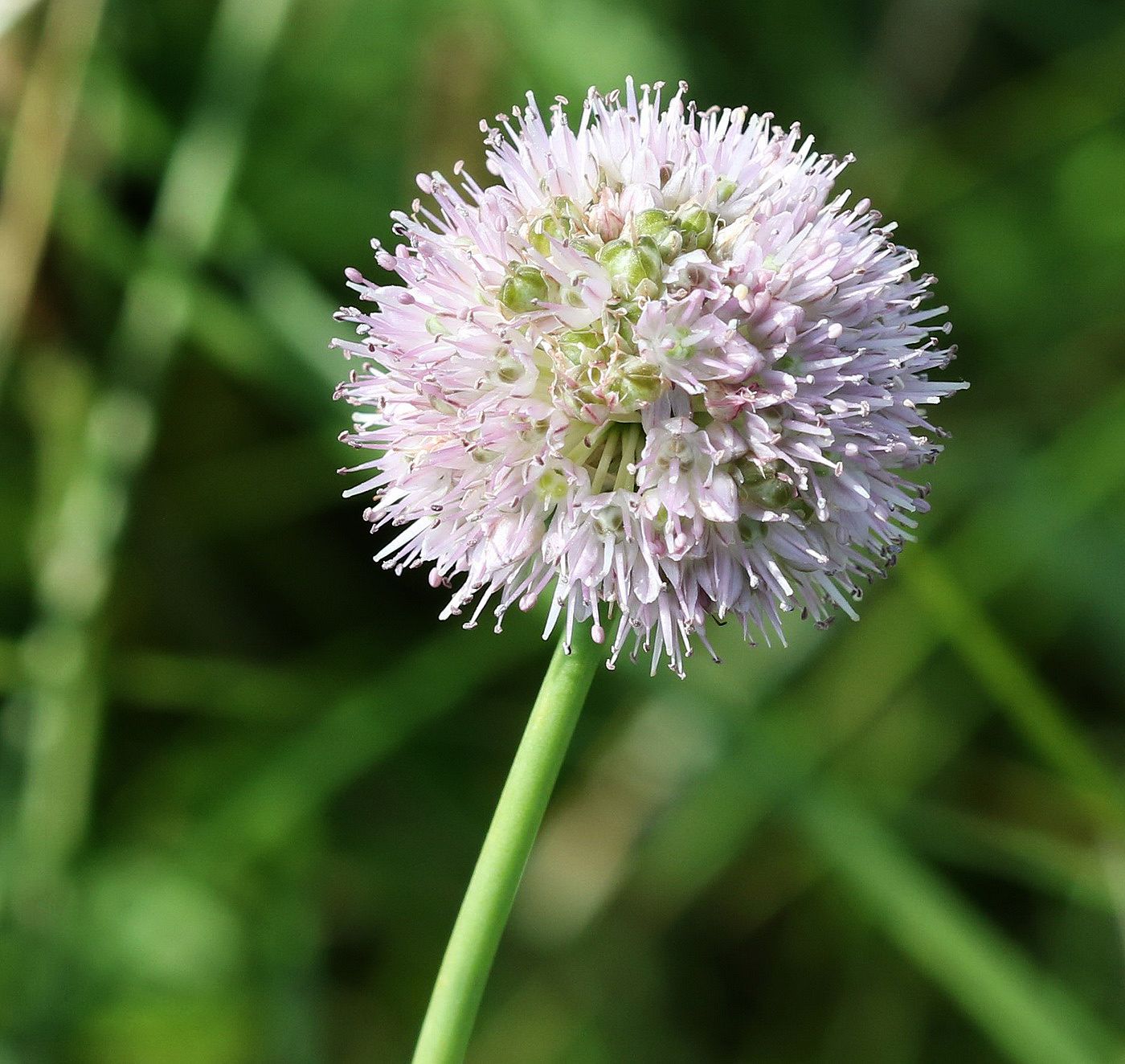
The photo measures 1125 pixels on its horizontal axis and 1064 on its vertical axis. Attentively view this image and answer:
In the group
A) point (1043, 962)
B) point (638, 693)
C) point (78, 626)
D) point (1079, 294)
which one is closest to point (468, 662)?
point (638, 693)

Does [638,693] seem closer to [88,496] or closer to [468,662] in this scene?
[468,662]

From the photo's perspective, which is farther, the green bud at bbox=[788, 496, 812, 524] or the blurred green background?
the blurred green background

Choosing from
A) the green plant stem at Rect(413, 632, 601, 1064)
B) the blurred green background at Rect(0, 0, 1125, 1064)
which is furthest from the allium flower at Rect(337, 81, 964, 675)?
the blurred green background at Rect(0, 0, 1125, 1064)

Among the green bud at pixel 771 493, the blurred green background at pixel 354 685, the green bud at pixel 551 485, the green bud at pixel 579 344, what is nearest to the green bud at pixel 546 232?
the green bud at pixel 579 344

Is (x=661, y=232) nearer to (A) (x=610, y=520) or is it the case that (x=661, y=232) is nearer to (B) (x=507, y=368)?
(B) (x=507, y=368)

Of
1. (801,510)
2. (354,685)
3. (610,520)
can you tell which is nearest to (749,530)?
(801,510)

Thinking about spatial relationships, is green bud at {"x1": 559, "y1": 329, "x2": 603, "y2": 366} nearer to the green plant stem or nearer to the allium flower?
the allium flower
